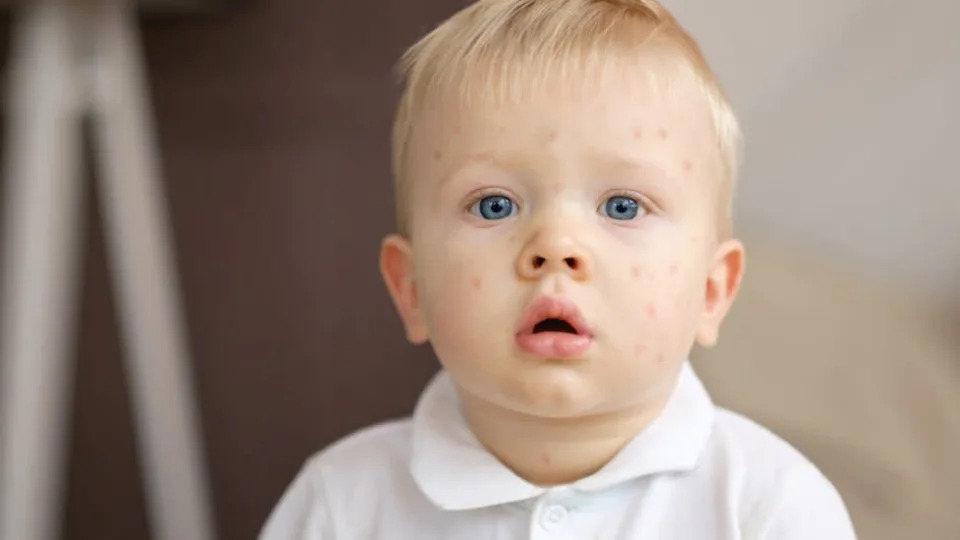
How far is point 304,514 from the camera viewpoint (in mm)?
800

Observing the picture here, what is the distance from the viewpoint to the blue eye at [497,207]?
0.66m

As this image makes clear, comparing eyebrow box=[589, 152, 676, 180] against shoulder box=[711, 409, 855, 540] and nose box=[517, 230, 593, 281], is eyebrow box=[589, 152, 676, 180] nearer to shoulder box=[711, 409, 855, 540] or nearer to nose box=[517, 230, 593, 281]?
nose box=[517, 230, 593, 281]

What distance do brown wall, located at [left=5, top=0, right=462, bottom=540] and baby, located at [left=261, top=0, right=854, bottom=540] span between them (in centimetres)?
47

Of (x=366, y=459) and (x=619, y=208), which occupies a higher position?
(x=619, y=208)

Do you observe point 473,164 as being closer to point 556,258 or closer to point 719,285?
point 556,258

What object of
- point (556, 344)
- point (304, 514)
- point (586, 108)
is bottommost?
point (304, 514)

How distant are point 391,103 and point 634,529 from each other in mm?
629

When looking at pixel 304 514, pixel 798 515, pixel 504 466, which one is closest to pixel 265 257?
pixel 304 514

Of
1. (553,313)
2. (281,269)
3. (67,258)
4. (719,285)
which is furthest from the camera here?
(281,269)

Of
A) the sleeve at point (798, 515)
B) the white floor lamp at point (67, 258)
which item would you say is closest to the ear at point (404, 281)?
the sleeve at point (798, 515)

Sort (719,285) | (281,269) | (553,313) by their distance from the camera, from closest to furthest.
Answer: (553,313)
(719,285)
(281,269)

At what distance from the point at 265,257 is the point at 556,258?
69 cm

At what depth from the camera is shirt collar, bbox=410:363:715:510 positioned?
692 mm

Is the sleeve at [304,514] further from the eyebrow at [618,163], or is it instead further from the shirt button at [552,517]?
the eyebrow at [618,163]
